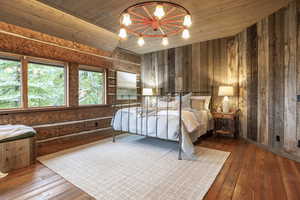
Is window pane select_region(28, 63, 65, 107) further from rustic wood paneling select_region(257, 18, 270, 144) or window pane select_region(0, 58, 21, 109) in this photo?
rustic wood paneling select_region(257, 18, 270, 144)

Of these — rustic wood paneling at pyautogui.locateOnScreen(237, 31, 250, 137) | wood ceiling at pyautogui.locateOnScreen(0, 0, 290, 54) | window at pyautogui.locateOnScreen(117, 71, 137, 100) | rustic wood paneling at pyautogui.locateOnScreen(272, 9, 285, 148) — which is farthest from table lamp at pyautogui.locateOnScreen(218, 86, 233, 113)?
window at pyautogui.locateOnScreen(117, 71, 137, 100)

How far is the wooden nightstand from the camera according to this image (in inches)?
145

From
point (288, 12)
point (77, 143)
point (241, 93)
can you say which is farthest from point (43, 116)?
point (288, 12)

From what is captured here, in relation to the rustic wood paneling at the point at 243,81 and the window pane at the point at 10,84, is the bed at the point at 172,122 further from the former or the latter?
the window pane at the point at 10,84

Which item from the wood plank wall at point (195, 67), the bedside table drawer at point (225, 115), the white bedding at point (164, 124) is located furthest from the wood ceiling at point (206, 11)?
the bedside table drawer at point (225, 115)

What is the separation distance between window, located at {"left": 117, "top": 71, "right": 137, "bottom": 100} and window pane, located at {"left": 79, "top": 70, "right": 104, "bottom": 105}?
60cm

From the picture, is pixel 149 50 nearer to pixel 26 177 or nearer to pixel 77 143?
pixel 77 143

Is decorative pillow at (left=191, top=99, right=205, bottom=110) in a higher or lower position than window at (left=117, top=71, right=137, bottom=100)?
lower

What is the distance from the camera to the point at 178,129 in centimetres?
263

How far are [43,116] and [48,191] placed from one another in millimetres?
2058

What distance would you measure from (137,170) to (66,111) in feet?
8.15

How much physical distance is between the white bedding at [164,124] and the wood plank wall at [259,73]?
1.11 metres

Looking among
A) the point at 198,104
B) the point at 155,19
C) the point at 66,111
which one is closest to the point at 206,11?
the point at 155,19

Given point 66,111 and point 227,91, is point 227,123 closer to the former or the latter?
point 227,91
